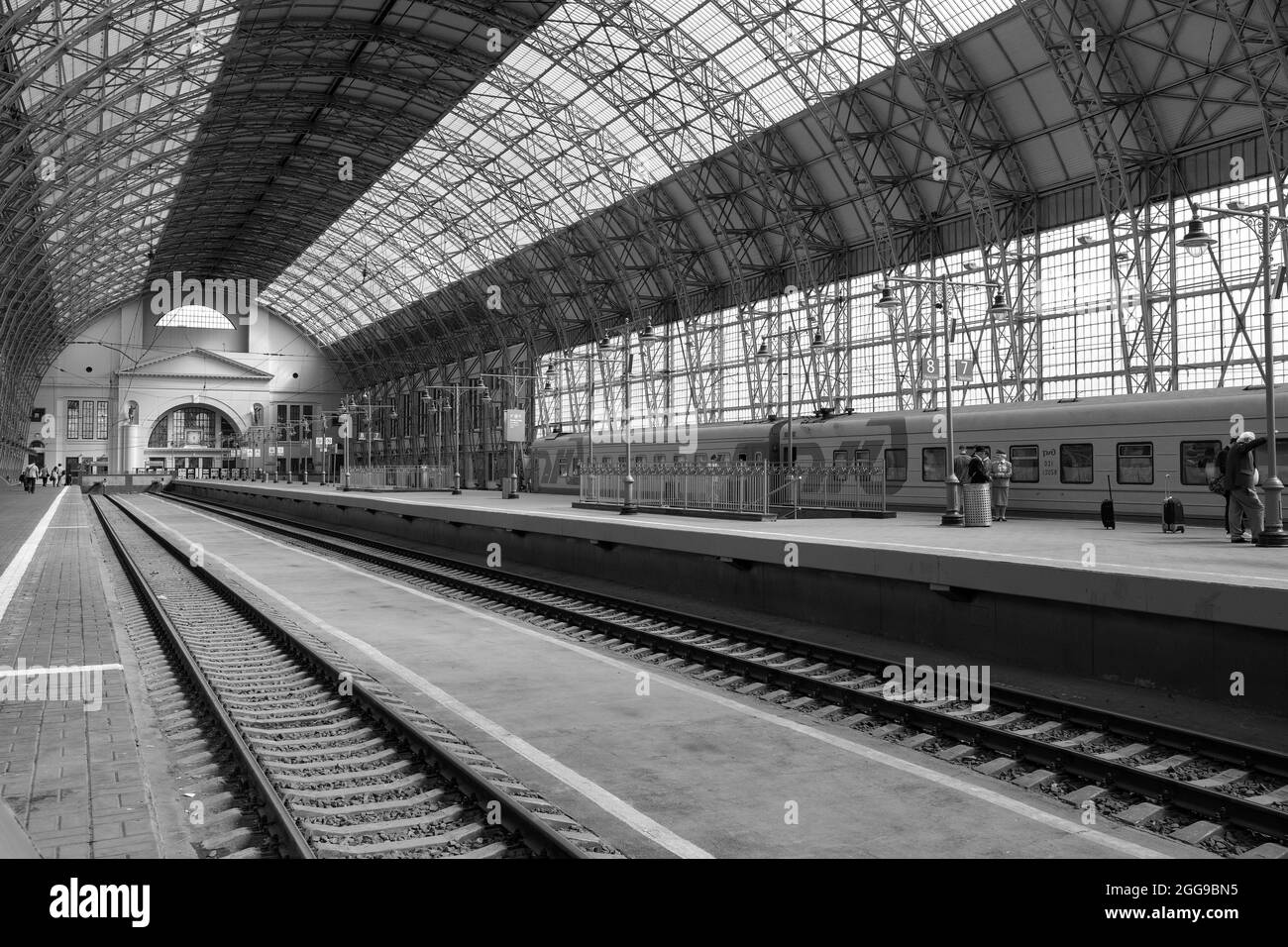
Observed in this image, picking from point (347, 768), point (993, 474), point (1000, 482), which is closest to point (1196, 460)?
point (1000, 482)

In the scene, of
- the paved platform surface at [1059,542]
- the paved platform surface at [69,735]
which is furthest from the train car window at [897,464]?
the paved platform surface at [69,735]

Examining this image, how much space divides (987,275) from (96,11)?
3364 centimetres

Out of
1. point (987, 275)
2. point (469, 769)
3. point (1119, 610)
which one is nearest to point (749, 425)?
point (987, 275)

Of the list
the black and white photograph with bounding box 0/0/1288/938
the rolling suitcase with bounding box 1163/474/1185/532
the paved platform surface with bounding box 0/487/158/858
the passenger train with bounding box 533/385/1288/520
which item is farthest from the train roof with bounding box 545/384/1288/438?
the paved platform surface with bounding box 0/487/158/858

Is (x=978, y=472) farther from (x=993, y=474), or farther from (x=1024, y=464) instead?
(x=1024, y=464)

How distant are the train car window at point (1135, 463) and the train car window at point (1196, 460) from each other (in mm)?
735

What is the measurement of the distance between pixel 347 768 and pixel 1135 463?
806 inches

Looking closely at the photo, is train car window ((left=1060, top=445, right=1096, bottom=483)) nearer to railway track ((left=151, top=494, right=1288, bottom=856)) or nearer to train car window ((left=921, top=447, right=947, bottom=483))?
train car window ((left=921, top=447, right=947, bottom=483))

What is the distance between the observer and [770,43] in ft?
131

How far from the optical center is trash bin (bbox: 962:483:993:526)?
2095cm
